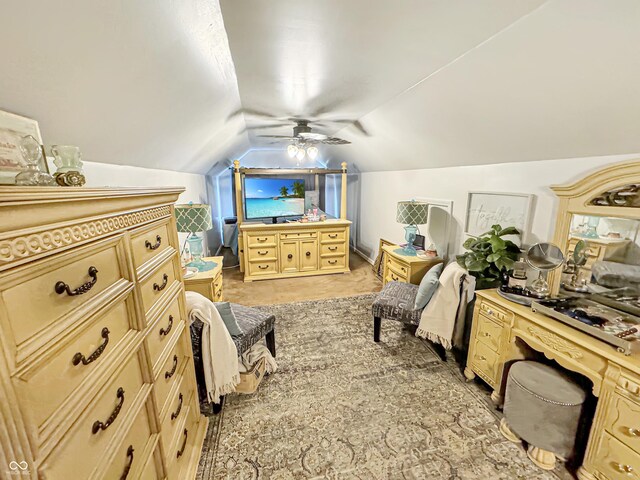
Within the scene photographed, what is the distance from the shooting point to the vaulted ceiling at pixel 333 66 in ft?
3.10

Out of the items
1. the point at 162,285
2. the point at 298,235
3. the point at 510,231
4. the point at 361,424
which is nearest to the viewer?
the point at 162,285

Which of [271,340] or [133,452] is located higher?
[133,452]

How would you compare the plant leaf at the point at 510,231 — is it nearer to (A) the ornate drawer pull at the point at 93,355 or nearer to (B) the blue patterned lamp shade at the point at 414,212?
(B) the blue patterned lamp shade at the point at 414,212

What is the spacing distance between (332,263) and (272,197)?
155 cm

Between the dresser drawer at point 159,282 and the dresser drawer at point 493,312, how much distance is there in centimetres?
209

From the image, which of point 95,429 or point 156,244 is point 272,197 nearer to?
point 156,244

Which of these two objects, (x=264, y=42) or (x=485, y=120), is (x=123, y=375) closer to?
(x=264, y=42)

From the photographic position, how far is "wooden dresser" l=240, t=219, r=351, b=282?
4207 mm

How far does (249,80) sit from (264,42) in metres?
0.59

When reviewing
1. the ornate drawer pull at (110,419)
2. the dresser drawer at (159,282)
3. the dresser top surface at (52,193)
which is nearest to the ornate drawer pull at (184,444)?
the ornate drawer pull at (110,419)

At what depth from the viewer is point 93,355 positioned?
0.71 meters

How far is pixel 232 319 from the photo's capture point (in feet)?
6.22

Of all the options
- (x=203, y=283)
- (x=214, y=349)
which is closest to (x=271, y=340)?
(x=214, y=349)

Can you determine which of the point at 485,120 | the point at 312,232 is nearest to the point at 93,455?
the point at 485,120
